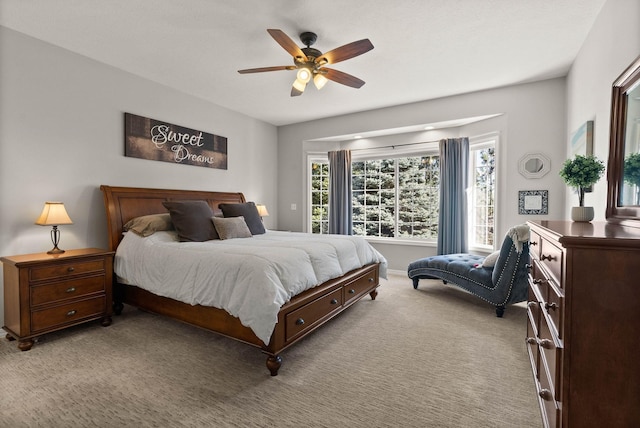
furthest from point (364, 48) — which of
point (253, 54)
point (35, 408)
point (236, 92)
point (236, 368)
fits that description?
point (35, 408)

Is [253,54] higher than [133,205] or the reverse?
higher

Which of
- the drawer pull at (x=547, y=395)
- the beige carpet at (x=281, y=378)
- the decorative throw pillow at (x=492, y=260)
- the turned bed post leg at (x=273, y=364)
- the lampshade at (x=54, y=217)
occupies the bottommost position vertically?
the beige carpet at (x=281, y=378)

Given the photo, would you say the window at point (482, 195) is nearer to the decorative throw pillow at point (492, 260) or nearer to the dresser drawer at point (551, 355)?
the decorative throw pillow at point (492, 260)

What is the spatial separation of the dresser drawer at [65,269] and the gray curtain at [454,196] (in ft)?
14.5

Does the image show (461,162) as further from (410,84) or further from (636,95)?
(636,95)

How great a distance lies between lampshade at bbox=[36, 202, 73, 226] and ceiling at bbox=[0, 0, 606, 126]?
161 centimetres

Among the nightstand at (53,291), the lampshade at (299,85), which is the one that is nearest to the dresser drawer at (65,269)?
the nightstand at (53,291)

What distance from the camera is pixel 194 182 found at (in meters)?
4.39

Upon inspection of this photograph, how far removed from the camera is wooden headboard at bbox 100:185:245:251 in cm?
326

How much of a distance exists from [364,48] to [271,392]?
2611 millimetres

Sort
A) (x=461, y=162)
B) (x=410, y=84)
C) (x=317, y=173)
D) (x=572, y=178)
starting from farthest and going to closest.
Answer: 1. (x=317, y=173)
2. (x=461, y=162)
3. (x=410, y=84)
4. (x=572, y=178)

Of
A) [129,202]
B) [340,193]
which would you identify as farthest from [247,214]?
[340,193]

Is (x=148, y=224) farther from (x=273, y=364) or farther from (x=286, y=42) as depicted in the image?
(x=286, y=42)

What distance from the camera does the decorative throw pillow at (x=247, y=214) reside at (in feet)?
12.5
